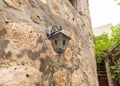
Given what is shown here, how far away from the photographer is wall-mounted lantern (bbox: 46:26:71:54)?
5.89 ft

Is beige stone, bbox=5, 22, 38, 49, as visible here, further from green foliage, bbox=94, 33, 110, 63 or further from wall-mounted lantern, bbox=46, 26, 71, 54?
green foliage, bbox=94, 33, 110, 63

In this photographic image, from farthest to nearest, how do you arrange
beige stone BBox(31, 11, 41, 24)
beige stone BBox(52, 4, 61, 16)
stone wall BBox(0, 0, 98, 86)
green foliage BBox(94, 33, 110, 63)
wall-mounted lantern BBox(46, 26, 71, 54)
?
green foliage BBox(94, 33, 110, 63) < beige stone BBox(52, 4, 61, 16) < wall-mounted lantern BBox(46, 26, 71, 54) < beige stone BBox(31, 11, 41, 24) < stone wall BBox(0, 0, 98, 86)

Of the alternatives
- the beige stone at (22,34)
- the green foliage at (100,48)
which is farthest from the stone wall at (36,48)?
the green foliage at (100,48)

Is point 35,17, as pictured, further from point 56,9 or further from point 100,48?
point 100,48

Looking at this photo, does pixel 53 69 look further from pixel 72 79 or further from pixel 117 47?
pixel 117 47

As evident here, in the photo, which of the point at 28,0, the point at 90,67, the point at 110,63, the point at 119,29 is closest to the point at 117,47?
the point at 110,63

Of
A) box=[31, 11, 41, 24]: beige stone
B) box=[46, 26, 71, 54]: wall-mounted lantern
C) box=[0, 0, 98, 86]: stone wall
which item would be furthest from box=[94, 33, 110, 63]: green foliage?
box=[31, 11, 41, 24]: beige stone

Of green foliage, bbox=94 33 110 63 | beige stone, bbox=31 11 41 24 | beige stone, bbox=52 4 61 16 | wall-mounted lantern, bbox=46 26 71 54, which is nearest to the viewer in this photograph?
beige stone, bbox=31 11 41 24

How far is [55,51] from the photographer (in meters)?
1.87

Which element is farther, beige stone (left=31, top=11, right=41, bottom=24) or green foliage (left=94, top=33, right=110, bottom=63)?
green foliage (left=94, top=33, right=110, bottom=63)

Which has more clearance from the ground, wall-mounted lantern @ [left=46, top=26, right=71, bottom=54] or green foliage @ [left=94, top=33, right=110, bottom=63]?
green foliage @ [left=94, top=33, right=110, bottom=63]

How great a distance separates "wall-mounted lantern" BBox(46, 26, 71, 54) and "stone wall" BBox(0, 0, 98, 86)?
0.05m

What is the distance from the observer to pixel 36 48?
5.26 ft

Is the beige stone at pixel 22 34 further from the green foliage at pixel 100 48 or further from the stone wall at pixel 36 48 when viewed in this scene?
the green foliage at pixel 100 48
